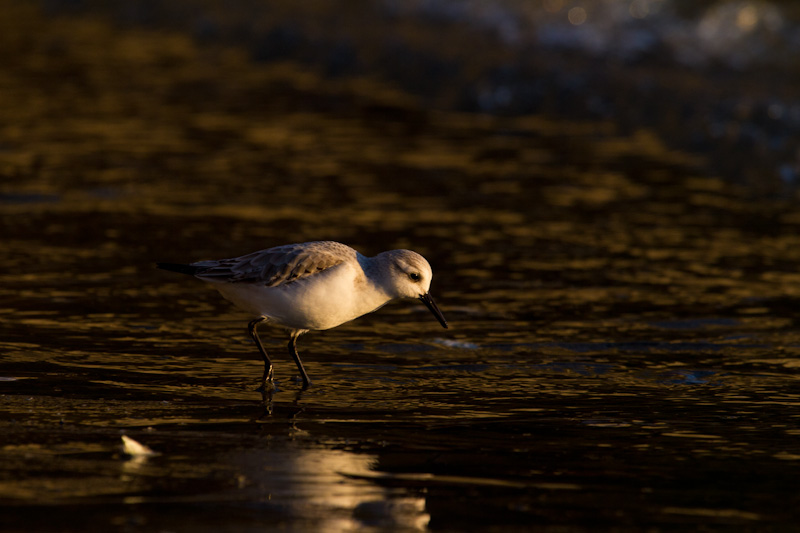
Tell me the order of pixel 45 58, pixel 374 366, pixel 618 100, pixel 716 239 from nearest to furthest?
pixel 374 366, pixel 716 239, pixel 618 100, pixel 45 58

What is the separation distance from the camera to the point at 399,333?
7.84 meters

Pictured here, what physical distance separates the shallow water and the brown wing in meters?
0.56

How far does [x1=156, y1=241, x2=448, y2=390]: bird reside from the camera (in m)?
6.63

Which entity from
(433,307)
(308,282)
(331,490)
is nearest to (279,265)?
(308,282)

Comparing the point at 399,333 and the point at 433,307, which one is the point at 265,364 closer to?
the point at 433,307

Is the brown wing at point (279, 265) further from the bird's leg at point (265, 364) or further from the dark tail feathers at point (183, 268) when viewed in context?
the bird's leg at point (265, 364)

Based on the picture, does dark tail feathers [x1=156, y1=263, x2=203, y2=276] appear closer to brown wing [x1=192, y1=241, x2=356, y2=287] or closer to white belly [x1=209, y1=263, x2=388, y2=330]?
brown wing [x1=192, y1=241, x2=356, y2=287]

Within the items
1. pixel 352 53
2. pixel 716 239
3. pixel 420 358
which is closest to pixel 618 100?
pixel 352 53

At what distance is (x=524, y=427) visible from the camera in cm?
593

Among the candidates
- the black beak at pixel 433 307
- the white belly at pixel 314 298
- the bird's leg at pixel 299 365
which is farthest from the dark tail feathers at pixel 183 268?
the black beak at pixel 433 307

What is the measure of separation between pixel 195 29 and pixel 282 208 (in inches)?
445

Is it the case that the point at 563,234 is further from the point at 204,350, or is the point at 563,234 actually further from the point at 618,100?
the point at 618,100

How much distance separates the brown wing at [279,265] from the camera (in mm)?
6660

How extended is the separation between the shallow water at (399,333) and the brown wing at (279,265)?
557 mm
